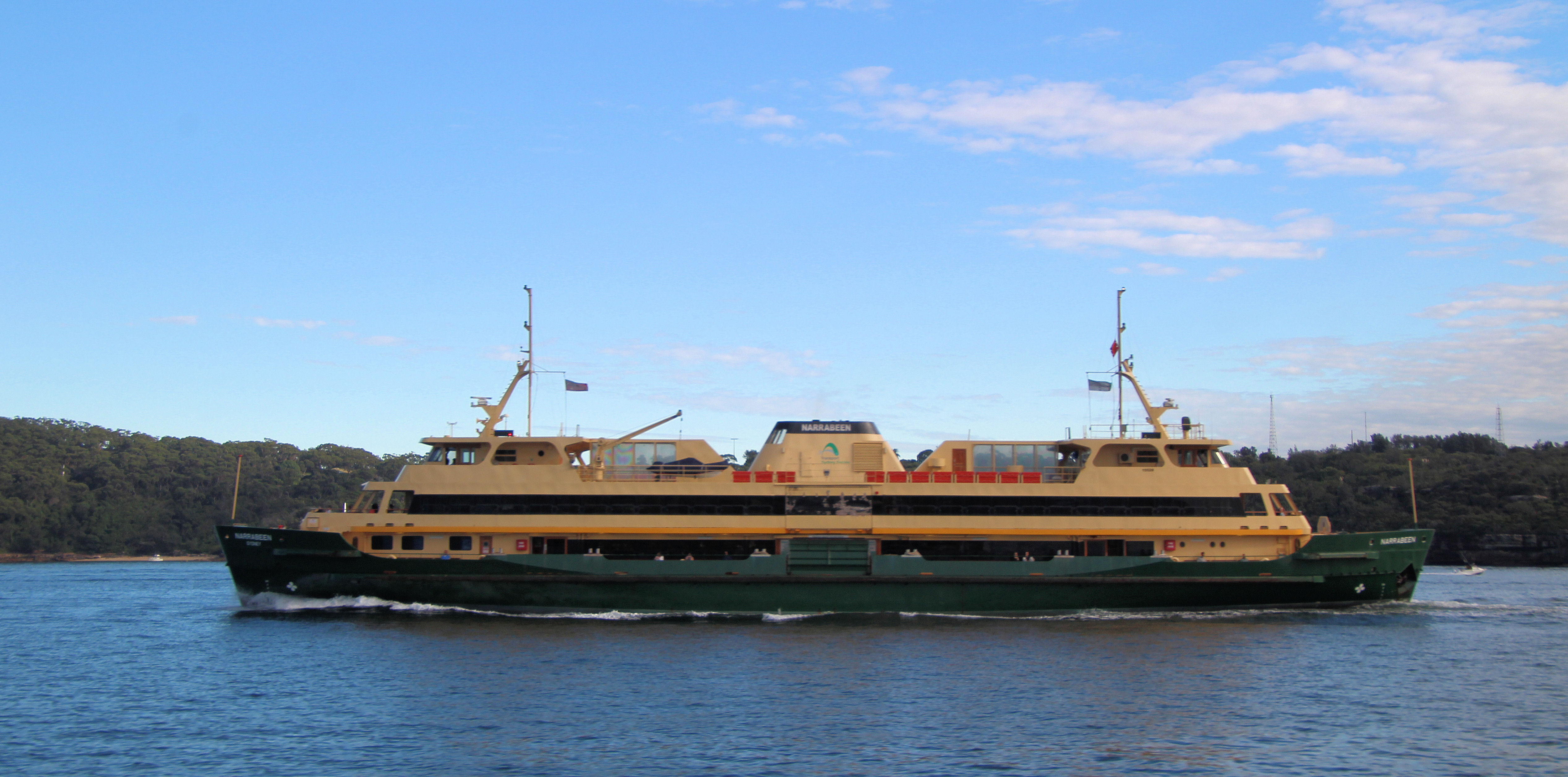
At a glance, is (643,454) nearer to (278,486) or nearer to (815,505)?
(815,505)

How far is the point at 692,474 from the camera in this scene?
28875 millimetres

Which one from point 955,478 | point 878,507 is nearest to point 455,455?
point 878,507

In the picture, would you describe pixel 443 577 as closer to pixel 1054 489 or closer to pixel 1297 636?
pixel 1054 489

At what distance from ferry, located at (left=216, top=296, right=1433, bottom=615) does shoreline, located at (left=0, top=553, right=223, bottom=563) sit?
222ft

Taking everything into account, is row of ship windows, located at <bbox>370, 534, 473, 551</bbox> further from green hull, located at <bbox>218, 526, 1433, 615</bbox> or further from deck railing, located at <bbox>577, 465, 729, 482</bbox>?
deck railing, located at <bbox>577, 465, 729, 482</bbox>

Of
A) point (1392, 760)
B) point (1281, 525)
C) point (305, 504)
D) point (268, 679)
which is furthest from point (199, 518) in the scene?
point (1392, 760)

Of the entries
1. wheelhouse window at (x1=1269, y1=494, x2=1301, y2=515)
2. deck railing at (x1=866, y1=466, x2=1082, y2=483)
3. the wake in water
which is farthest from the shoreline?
wheelhouse window at (x1=1269, y1=494, x2=1301, y2=515)

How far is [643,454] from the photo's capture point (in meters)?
29.4

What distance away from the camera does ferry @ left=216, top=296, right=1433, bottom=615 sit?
1071 inches

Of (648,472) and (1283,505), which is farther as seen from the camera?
(648,472)

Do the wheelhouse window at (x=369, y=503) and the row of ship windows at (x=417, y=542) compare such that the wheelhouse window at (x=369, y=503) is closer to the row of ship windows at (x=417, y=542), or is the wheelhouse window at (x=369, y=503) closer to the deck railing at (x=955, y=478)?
the row of ship windows at (x=417, y=542)

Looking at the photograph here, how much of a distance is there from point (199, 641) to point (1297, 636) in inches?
950

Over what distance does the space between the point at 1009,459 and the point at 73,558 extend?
8321 cm

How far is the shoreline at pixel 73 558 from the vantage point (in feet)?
271
